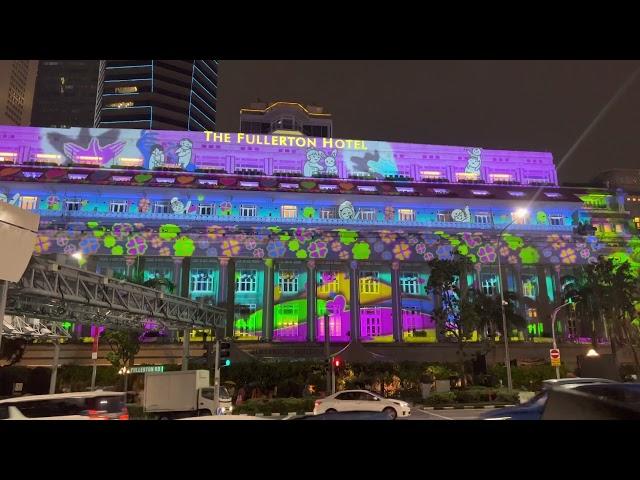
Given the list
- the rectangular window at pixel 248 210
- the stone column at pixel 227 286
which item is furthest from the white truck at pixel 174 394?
the rectangular window at pixel 248 210

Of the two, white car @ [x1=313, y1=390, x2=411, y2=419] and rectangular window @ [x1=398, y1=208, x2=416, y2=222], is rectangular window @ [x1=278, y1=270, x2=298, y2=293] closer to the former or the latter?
rectangular window @ [x1=398, y1=208, x2=416, y2=222]

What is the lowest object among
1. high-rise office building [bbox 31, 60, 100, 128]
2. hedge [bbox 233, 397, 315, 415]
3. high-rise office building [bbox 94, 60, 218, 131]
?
hedge [bbox 233, 397, 315, 415]

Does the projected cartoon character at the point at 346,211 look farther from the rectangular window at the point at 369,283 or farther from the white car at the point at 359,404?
the white car at the point at 359,404

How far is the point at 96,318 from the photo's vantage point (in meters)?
29.6

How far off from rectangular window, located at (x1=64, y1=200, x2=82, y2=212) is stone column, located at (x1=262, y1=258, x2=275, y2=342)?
2483cm

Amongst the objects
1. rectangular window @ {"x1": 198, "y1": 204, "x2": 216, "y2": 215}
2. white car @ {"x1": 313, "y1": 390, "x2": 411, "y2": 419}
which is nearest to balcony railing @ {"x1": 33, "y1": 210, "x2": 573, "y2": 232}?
rectangular window @ {"x1": 198, "y1": 204, "x2": 216, "y2": 215}

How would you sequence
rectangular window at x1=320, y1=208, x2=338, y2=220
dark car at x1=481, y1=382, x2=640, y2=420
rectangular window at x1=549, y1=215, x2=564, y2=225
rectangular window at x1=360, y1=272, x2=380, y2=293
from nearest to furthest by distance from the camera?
1. dark car at x1=481, y1=382, x2=640, y2=420
2. rectangular window at x1=360, y1=272, x2=380, y2=293
3. rectangular window at x1=320, y1=208, x2=338, y2=220
4. rectangular window at x1=549, y1=215, x2=564, y2=225

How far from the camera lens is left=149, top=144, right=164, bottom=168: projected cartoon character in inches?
2837

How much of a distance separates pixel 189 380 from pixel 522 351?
4017 cm

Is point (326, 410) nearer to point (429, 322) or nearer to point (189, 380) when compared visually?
point (189, 380)

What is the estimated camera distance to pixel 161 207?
64.8 metres

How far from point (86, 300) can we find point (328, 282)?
134 ft

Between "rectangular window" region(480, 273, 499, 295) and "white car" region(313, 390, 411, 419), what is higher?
"rectangular window" region(480, 273, 499, 295)

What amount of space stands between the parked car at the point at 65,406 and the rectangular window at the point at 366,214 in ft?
179
